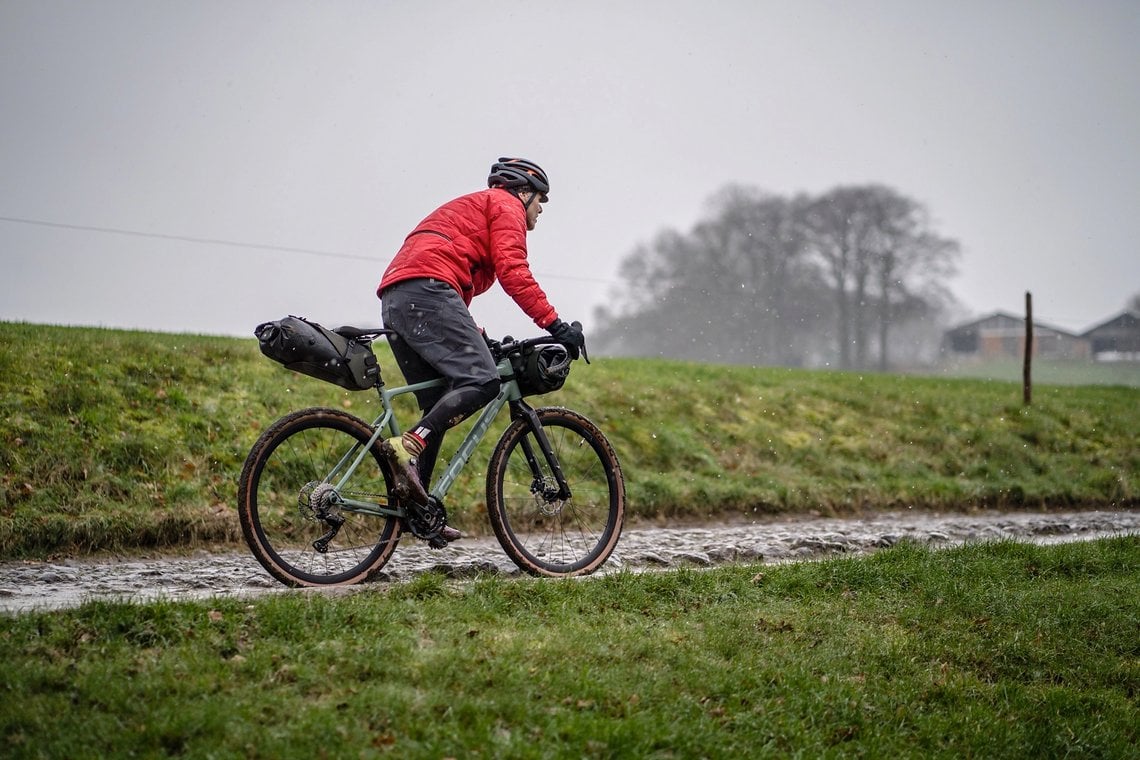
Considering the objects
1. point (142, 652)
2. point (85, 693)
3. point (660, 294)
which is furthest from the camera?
point (660, 294)

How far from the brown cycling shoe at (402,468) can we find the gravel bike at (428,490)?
0.04 m

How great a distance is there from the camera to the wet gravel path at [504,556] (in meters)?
7.23

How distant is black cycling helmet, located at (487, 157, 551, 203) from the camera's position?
296 inches

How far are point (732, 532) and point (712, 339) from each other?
107 feet

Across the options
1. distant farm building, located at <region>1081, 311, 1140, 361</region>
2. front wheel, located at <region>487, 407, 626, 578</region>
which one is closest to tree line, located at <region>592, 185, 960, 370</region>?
distant farm building, located at <region>1081, 311, 1140, 361</region>

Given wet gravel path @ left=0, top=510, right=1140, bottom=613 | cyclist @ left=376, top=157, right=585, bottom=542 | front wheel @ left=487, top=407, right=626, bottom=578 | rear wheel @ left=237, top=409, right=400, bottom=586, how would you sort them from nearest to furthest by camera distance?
1. rear wheel @ left=237, top=409, right=400, bottom=586
2. cyclist @ left=376, top=157, right=585, bottom=542
3. wet gravel path @ left=0, top=510, right=1140, bottom=613
4. front wheel @ left=487, top=407, right=626, bottom=578

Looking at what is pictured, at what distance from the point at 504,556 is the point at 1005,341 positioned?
32885 mm

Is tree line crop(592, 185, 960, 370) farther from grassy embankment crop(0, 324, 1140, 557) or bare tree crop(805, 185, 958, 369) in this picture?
grassy embankment crop(0, 324, 1140, 557)

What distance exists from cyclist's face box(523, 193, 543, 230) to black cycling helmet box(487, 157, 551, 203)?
0.05m

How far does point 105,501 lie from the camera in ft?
30.9

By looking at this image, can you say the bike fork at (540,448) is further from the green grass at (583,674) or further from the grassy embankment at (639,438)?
the grassy embankment at (639,438)

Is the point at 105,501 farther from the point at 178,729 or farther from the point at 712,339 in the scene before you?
the point at 712,339

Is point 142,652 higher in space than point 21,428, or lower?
lower

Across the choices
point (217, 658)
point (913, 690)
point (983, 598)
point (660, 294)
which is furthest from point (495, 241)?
point (660, 294)
